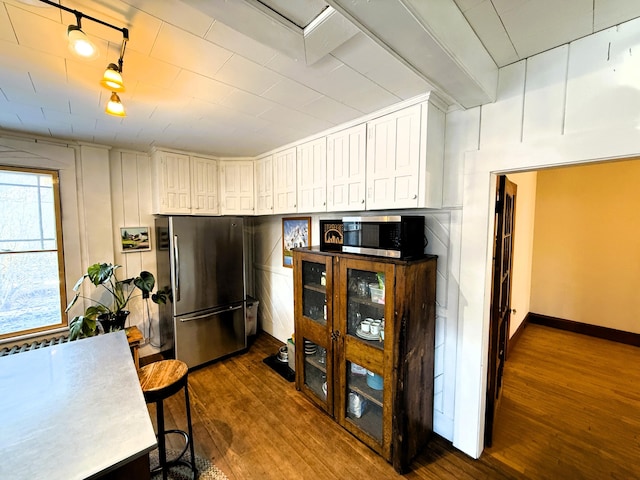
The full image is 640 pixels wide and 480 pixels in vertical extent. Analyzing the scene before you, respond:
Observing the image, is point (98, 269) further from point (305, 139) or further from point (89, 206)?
point (305, 139)

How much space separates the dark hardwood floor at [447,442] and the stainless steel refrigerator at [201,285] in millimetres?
328

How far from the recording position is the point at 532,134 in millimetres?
1562

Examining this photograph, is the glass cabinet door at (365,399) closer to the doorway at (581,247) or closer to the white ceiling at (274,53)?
the white ceiling at (274,53)

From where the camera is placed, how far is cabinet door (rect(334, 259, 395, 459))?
1.84m

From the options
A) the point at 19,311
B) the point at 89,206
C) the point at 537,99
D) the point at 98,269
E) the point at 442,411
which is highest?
the point at 537,99

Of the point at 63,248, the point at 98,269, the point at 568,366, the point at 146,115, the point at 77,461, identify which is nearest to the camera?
the point at 77,461

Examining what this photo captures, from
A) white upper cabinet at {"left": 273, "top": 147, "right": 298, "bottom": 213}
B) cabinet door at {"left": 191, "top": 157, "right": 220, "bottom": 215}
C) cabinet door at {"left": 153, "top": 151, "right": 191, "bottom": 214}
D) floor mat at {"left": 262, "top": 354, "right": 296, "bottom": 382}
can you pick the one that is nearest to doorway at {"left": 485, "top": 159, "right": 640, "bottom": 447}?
white upper cabinet at {"left": 273, "top": 147, "right": 298, "bottom": 213}

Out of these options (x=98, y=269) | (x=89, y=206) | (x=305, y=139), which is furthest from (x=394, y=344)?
(x=89, y=206)

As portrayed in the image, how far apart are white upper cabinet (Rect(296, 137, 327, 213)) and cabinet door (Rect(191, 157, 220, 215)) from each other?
1.23 m

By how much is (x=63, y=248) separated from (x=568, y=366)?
5.74m

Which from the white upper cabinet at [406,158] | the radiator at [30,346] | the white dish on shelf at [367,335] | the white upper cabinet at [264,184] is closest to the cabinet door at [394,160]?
the white upper cabinet at [406,158]

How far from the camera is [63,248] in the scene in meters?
2.76

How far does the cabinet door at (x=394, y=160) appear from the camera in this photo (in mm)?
1811

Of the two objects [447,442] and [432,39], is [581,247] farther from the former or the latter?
[432,39]
